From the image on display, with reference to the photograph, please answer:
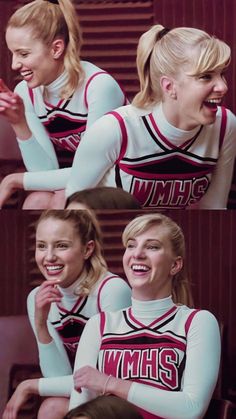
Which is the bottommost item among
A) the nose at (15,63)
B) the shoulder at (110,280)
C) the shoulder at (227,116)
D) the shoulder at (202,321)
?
the shoulder at (202,321)

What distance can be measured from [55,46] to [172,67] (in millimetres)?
225

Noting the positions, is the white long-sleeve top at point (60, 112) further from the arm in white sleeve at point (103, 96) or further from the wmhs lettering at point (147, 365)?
the wmhs lettering at point (147, 365)

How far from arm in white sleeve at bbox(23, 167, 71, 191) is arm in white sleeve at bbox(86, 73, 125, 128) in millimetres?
117

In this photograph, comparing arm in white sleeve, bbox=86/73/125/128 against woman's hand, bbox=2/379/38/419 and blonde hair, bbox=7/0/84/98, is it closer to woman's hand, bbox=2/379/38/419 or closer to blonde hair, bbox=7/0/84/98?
blonde hair, bbox=7/0/84/98

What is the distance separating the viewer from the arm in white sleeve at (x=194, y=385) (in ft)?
7.63

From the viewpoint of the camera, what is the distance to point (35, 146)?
7.72ft

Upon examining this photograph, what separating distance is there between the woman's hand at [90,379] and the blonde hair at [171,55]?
0.52 m

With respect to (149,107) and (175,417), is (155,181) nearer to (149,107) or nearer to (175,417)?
(149,107)

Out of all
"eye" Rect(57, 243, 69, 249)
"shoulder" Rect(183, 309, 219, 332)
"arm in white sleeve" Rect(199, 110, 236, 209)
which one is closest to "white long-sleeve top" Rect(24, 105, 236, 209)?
"arm in white sleeve" Rect(199, 110, 236, 209)

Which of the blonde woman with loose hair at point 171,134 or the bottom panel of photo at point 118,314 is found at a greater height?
the blonde woman with loose hair at point 171,134

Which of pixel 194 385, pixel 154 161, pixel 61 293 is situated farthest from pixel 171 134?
pixel 194 385

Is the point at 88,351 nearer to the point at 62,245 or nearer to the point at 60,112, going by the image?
the point at 62,245

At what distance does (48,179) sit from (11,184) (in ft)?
0.24

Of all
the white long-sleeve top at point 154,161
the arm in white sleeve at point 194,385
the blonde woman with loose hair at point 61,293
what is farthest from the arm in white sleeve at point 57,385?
the white long-sleeve top at point 154,161
